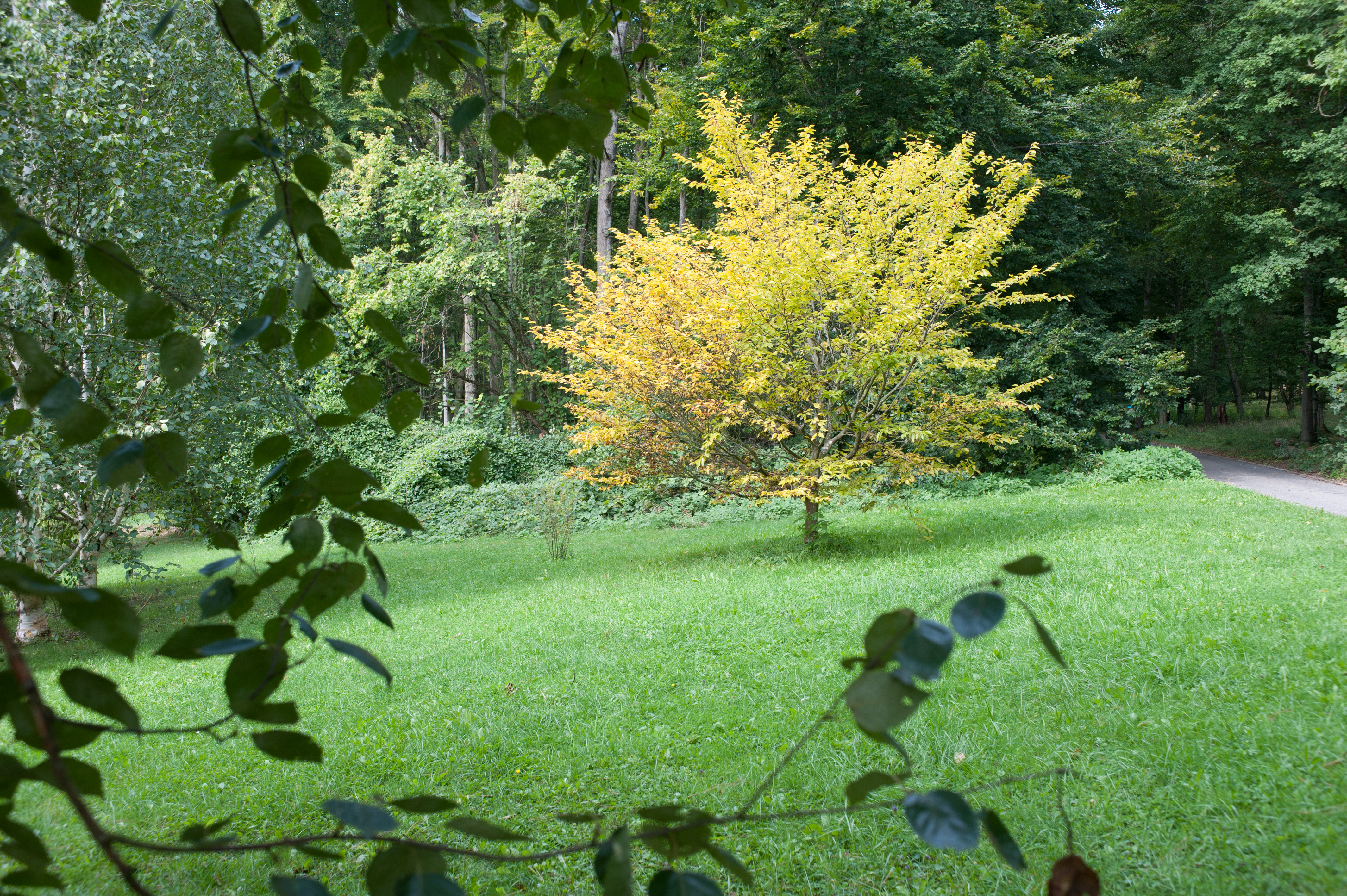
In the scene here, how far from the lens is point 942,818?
2.34 ft

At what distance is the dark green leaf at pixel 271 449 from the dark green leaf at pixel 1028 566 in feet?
2.72

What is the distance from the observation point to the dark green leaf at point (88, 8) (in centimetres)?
96

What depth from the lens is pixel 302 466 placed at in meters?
0.99

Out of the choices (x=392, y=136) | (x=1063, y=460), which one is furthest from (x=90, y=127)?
(x=1063, y=460)

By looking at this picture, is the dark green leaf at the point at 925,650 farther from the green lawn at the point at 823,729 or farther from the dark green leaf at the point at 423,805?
the green lawn at the point at 823,729

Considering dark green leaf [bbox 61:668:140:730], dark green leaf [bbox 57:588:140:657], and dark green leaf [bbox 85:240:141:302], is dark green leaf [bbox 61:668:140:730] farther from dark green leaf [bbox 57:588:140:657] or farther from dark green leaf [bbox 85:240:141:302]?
dark green leaf [bbox 85:240:141:302]

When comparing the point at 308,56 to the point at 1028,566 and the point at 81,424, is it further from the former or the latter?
Answer: the point at 1028,566

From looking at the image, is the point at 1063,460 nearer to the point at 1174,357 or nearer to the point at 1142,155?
the point at 1174,357

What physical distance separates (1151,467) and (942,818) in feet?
52.5

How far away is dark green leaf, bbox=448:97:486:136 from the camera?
1000 mm

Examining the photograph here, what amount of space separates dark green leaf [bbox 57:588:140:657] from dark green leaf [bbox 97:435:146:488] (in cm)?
13

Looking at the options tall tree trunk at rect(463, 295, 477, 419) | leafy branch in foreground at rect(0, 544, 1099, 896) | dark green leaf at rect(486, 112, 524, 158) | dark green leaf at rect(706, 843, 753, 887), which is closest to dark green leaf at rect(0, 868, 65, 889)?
leafy branch in foreground at rect(0, 544, 1099, 896)

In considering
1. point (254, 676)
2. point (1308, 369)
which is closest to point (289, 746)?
point (254, 676)

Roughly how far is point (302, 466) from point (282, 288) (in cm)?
26
